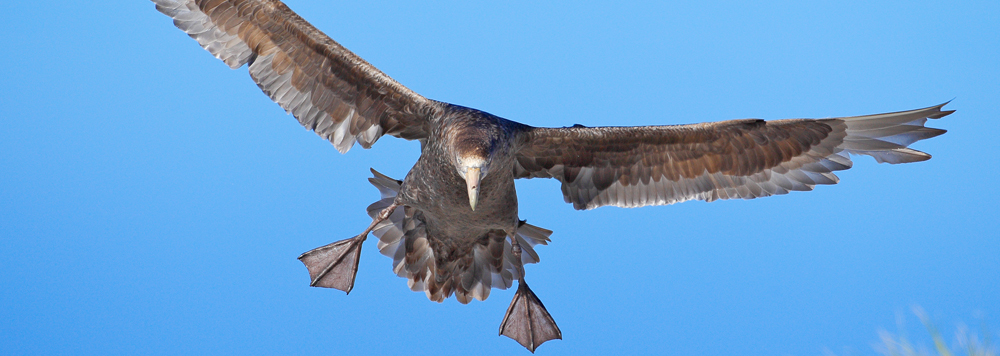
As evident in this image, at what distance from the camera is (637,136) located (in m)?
6.27

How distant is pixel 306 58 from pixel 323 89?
11.3 inches

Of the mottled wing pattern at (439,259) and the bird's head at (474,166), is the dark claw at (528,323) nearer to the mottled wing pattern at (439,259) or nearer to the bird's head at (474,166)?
the mottled wing pattern at (439,259)

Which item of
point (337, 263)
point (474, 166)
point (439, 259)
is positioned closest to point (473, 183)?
point (474, 166)

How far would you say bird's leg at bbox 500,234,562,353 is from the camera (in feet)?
21.1

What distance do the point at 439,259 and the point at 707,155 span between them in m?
2.34

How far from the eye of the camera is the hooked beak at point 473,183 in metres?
5.05

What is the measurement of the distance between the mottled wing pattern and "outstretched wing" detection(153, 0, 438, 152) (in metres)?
0.59

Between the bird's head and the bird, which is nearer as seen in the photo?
the bird's head

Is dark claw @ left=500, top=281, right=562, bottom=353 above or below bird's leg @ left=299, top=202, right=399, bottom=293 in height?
below

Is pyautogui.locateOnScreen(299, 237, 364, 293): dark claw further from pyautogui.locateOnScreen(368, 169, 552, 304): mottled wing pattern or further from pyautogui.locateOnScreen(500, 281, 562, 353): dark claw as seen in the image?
pyautogui.locateOnScreen(500, 281, 562, 353): dark claw

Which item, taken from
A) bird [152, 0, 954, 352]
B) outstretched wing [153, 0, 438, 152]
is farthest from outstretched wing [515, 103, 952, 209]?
outstretched wing [153, 0, 438, 152]

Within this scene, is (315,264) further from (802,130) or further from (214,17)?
(802,130)

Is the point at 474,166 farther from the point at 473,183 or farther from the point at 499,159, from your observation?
the point at 499,159

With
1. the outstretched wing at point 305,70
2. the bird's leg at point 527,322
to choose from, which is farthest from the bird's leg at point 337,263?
the bird's leg at point 527,322
